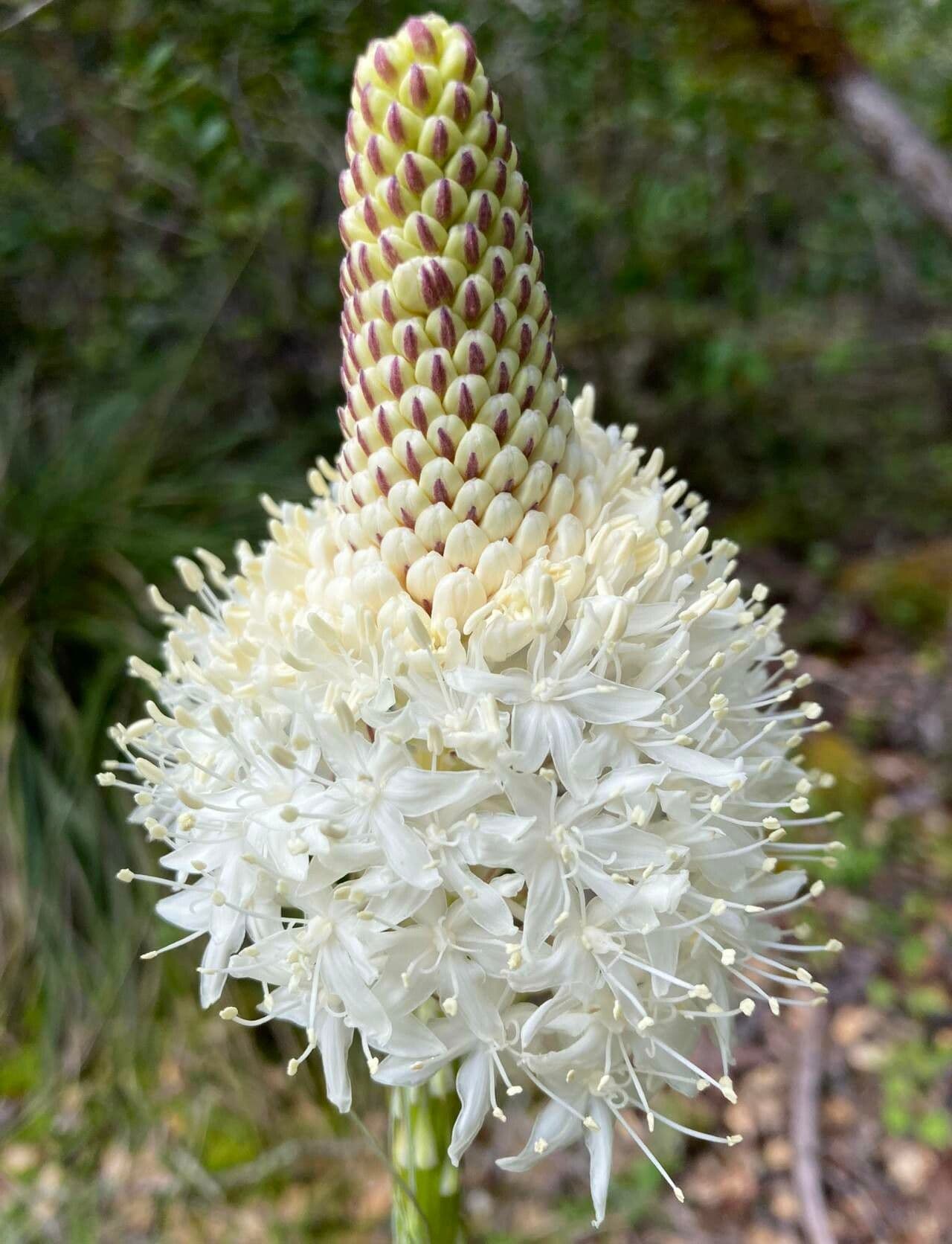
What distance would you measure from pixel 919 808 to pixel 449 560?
2.67 m

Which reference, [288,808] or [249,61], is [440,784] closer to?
[288,808]

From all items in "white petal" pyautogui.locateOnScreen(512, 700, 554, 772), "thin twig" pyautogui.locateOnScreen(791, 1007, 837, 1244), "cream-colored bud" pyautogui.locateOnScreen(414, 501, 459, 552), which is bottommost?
"thin twig" pyautogui.locateOnScreen(791, 1007, 837, 1244)

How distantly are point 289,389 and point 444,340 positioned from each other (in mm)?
2692

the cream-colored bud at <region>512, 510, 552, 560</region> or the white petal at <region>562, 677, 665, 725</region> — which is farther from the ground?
the cream-colored bud at <region>512, 510, 552, 560</region>

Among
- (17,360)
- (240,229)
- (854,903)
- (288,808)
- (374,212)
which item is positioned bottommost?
(17,360)

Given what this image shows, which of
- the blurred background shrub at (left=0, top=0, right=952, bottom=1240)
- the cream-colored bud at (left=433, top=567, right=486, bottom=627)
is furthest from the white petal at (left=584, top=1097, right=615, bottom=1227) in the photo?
the blurred background shrub at (left=0, top=0, right=952, bottom=1240)

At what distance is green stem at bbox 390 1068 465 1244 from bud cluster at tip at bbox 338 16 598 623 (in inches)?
23.2

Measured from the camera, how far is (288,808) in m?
0.84

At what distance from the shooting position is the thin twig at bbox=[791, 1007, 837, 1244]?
2.05 metres

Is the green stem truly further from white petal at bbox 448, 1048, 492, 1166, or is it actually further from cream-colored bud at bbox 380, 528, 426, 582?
cream-colored bud at bbox 380, 528, 426, 582

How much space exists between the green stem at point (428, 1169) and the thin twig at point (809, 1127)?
143cm

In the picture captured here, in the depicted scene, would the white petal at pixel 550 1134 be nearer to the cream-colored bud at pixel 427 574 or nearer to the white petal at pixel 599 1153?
the white petal at pixel 599 1153

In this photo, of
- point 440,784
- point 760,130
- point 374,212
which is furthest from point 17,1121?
point 760,130

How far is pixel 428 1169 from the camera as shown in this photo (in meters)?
1.04
